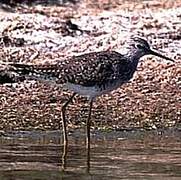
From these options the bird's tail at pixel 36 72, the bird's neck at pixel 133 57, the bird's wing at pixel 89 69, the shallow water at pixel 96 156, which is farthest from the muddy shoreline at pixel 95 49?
the bird's tail at pixel 36 72

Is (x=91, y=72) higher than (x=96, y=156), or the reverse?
(x=91, y=72)

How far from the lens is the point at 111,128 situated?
1300 cm

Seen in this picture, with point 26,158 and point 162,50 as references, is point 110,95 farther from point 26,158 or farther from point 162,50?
point 26,158

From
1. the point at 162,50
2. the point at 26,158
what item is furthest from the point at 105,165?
the point at 162,50

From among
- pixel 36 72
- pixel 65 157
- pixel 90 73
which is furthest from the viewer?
pixel 90 73

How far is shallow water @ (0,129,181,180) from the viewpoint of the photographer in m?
9.84

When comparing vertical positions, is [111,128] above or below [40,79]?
below

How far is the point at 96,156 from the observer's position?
35.9 ft

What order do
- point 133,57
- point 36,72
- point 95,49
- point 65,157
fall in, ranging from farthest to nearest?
1. point 95,49
2. point 133,57
3. point 36,72
4. point 65,157

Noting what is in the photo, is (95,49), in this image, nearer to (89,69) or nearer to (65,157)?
(89,69)

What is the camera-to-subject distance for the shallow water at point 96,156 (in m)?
9.84

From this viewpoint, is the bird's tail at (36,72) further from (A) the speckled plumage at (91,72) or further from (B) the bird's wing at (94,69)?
(B) the bird's wing at (94,69)

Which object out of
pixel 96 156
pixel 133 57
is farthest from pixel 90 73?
pixel 96 156

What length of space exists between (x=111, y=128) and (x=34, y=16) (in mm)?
5093
